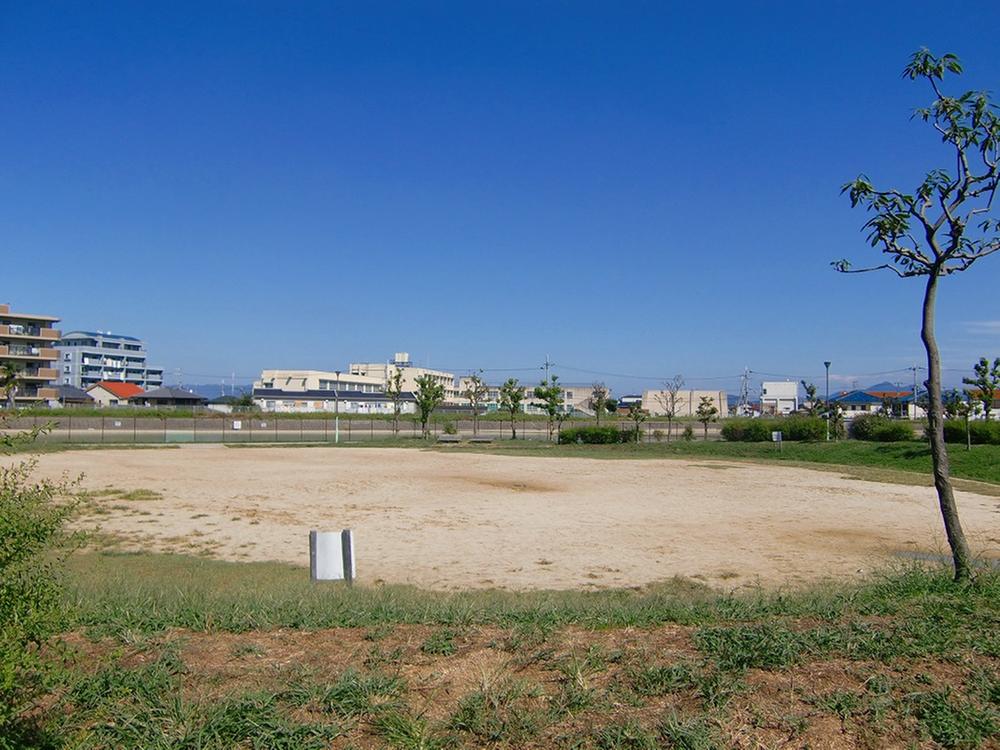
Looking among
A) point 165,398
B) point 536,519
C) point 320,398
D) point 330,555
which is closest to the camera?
point 330,555

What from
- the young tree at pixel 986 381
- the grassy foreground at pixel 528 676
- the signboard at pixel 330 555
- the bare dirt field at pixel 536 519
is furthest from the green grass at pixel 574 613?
the young tree at pixel 986 381

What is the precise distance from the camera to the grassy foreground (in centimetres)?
363

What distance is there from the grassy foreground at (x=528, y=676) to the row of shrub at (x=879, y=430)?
40.7 metres

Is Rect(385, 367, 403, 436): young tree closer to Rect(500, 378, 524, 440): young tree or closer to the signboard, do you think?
Rect(500, 378, 524, 440): young tree

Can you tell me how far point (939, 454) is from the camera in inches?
265

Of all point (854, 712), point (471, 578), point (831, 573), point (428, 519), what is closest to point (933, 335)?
point (854, 712)

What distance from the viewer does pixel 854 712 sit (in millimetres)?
3812

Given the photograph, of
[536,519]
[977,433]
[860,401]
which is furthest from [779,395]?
[536,519]

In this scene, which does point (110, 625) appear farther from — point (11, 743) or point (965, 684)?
point (965, 684)

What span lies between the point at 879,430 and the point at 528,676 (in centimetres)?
4438

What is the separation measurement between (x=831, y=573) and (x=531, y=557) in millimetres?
4465

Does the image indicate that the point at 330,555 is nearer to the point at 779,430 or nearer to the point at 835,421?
the point at 779,430

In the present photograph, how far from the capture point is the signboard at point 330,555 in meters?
8.43

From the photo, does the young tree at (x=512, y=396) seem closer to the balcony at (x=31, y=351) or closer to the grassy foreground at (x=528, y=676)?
the balcony at (x=31, y=351)
